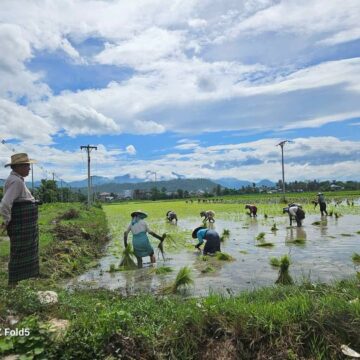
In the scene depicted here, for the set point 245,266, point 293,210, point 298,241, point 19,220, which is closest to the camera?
point 19,220

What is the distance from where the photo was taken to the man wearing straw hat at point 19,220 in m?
6.03

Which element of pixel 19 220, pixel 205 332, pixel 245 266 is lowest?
pixel 245 266

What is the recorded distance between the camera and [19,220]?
6148mm

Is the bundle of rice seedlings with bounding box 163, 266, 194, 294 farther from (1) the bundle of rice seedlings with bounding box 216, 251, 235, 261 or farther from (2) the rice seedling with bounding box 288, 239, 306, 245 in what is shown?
(2) the rice seedling with bounding box 288, 239, 306, 245

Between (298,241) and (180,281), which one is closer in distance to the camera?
(180,281)

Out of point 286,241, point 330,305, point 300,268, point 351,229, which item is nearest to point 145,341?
point 330,305

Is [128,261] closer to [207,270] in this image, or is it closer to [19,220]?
[207,270]

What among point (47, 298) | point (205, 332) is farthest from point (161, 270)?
point (205, 332)

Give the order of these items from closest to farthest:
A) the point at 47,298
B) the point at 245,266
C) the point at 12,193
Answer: the point at 47,298 < the point at 12,193 < the point at 245,266

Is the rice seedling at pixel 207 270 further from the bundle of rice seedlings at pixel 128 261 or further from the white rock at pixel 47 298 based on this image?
the white rock at pixel 47 298

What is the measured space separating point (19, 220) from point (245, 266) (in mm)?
6238

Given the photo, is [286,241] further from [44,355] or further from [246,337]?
[44,355]

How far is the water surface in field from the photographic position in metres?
8.72

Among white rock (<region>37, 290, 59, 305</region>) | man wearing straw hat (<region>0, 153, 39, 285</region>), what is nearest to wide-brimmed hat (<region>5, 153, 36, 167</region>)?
man wearing straw hat (<region>0, 153, 39, 285</region>)
